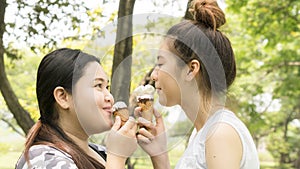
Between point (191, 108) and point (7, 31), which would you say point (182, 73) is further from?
point (7, 31)

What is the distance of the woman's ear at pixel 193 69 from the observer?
4.09 feet

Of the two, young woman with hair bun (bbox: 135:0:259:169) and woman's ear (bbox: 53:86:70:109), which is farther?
woman's ear (bbox: 53:86:70:109)

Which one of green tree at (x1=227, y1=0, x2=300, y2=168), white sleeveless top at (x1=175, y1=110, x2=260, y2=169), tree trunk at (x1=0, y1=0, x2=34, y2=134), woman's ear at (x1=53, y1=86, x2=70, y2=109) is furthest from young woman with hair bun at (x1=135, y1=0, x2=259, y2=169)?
green tree at (x1=227, y1=0, x2=300, y2=168)

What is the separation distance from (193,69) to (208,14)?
0.15 m

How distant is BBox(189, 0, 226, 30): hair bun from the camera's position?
4.18 ft

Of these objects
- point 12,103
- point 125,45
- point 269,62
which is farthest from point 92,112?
point 269,62

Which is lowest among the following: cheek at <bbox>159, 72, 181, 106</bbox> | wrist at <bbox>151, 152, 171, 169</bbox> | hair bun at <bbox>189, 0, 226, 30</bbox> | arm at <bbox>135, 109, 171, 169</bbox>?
wrist at <bbox>151, 152, 171, 169</bbox>

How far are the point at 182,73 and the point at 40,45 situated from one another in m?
2.24

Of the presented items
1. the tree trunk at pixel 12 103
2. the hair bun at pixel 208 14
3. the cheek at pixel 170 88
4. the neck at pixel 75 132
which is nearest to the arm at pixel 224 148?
the cheek at pixel 170 88

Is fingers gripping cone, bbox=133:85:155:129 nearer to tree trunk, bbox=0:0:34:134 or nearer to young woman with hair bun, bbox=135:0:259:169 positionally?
young woman with hair bun, bbox=135:0:259:169

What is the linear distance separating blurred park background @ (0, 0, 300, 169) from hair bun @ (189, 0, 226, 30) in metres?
0.13

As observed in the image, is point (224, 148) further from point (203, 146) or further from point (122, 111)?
point (122, 111)

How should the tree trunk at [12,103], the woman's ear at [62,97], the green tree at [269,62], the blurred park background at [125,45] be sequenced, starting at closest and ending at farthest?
the woman's ear at [62,97] < the blurred park background at [125,45] < the tree trunk at [12,103] < the green tree at [269,62]

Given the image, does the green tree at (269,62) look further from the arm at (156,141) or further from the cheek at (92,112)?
the cheek at (92,112)
